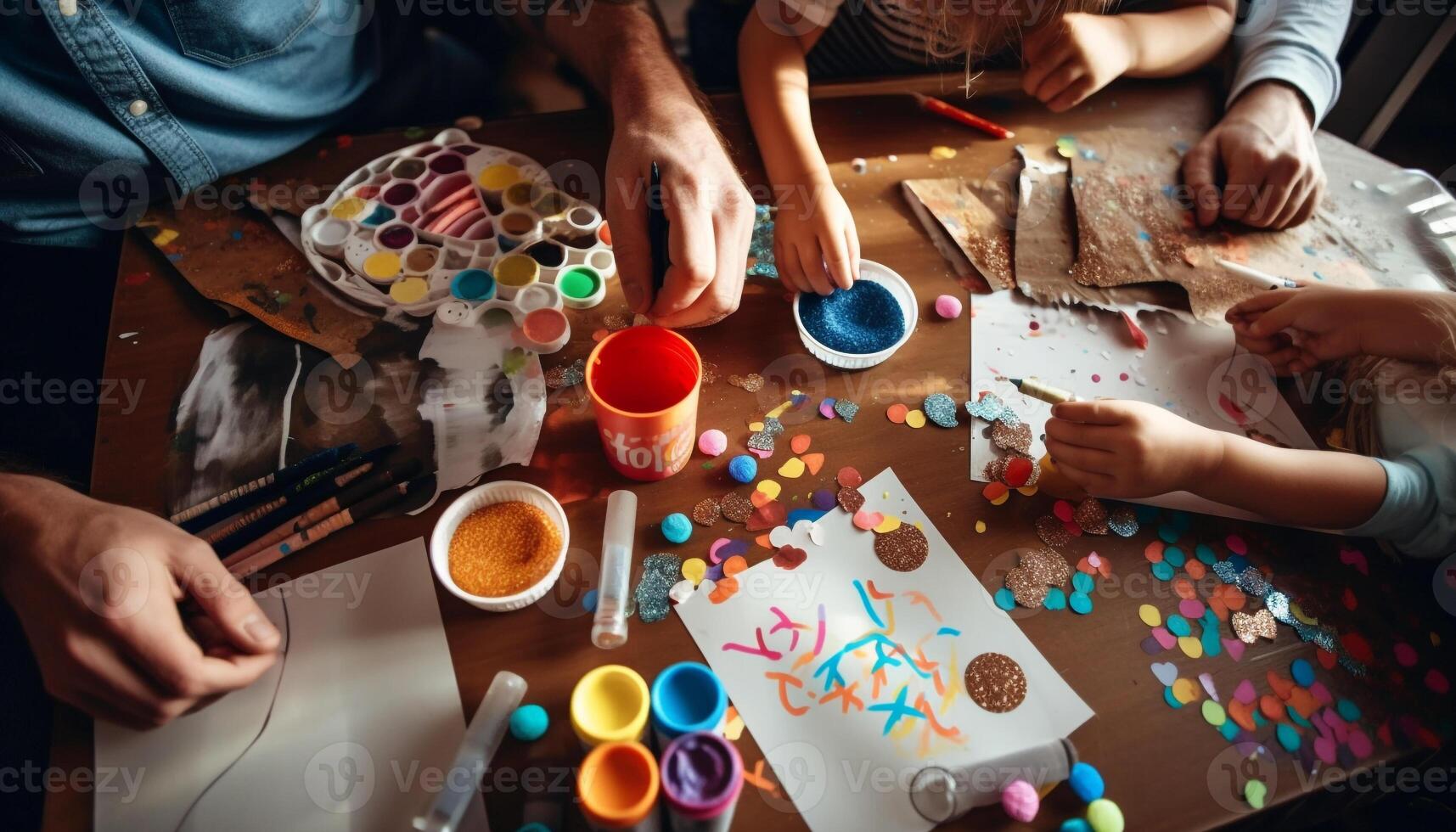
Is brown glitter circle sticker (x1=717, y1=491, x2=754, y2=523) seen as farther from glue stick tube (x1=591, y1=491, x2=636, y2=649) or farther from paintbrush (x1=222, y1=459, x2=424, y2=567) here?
paintbrush (x1=222, y1=459, x2=424, y2=567)

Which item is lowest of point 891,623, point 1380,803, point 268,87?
A: point 1380,803

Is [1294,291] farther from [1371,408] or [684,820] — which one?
[684,820]

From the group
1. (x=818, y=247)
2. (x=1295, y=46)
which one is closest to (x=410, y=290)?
(x=818, y=247)

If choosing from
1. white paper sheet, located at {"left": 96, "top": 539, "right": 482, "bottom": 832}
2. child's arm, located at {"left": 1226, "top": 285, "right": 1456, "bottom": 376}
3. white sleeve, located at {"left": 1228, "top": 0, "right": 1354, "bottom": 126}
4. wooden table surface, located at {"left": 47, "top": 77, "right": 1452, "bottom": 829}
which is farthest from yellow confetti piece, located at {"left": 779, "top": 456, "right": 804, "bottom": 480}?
white sleeve, located at {"left": 1228, "top": 0, "right": 1354, "bottom": 126}

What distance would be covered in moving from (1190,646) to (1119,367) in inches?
12.6

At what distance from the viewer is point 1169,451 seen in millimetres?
715

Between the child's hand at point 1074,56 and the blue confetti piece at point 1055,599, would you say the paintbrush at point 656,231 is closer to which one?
the blue confetti piece at point 1055,599

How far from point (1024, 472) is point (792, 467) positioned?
240mm

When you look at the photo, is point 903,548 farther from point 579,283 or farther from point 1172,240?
point 1172,240

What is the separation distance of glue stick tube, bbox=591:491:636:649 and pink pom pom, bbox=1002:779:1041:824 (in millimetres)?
331

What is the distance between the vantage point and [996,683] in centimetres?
63

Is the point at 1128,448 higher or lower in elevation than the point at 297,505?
higher

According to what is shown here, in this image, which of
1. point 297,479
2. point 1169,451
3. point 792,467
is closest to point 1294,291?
point 1169,451

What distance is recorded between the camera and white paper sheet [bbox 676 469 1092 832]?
0.58 m
